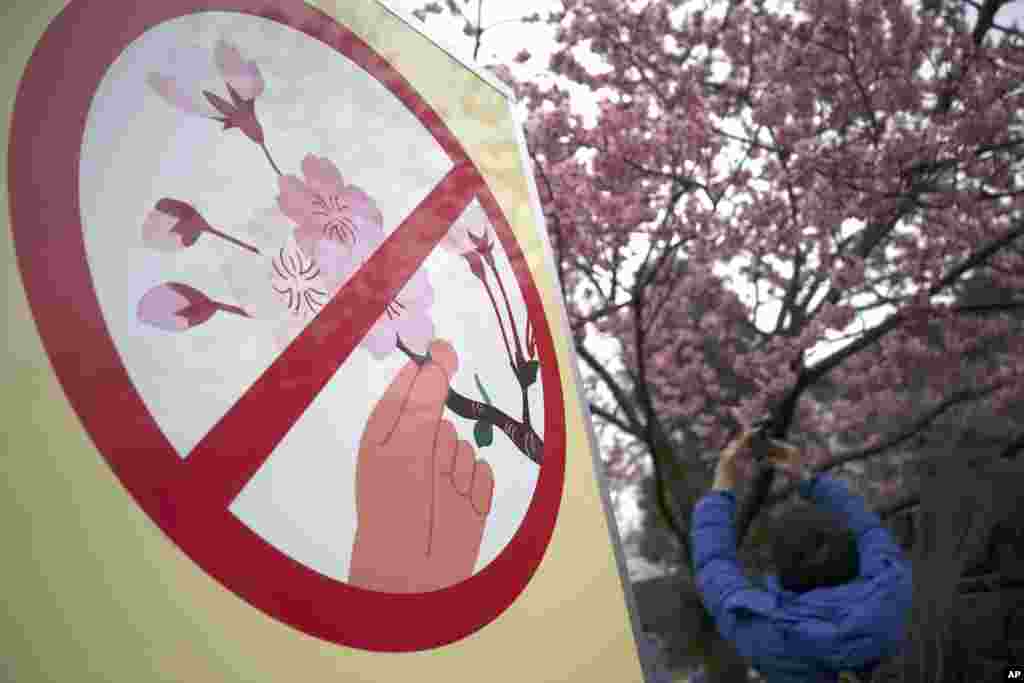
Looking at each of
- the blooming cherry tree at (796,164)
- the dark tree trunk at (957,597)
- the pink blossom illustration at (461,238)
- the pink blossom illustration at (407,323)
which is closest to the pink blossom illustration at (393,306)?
the pink blossom illustration at (407,323)

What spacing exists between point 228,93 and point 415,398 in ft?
1.68

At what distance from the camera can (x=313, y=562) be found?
0.80 metres

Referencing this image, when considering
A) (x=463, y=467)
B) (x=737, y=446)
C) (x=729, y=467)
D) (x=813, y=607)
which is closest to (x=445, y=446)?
(x=463, y=467)

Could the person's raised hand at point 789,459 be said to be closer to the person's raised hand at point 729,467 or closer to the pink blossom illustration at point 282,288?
the person's raised hand at point 729,467

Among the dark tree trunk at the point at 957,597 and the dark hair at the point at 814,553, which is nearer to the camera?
the dark tree trunk at the point at 957,597

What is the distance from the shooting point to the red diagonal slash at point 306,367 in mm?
742

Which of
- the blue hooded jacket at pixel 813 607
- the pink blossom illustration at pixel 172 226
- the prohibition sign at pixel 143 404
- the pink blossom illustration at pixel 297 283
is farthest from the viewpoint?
the blue hooded jacket at pixel 813 607

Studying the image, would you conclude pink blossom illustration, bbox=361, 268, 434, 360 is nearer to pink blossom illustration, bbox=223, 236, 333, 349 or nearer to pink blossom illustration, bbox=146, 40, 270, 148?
pink blossom illustration, bbox=223, 236, 333, 349

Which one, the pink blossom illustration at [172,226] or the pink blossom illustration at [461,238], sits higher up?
the pink blossom illustration at [461,238]

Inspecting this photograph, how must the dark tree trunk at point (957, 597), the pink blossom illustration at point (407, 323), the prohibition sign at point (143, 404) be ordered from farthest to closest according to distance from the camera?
the dark tree trunk at point (957, 597)
the pink blossom illustration at point (407, 323)
the prohibition sign at point (143, 404)

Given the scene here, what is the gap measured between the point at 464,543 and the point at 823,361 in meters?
4.32

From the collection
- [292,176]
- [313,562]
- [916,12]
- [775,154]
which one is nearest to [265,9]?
→ [292,176]

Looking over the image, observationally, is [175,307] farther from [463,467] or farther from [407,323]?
[463,467]

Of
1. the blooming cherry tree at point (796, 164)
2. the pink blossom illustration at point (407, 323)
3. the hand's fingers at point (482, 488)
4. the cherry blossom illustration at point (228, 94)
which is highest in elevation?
the blooming cherry tree at point (796, 164)
